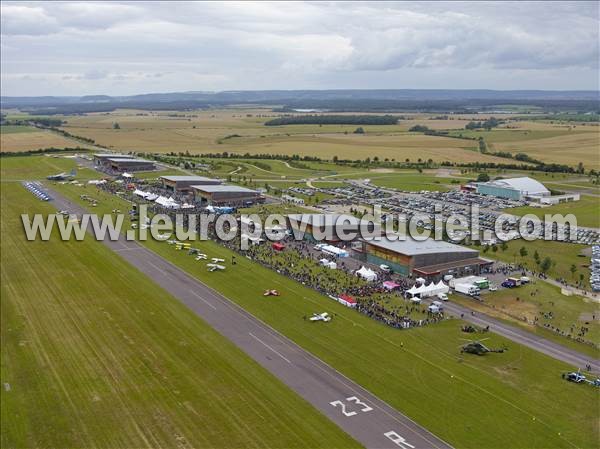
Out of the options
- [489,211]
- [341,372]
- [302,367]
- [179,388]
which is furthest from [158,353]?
[489,211]

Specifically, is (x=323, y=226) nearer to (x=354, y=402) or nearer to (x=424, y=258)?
(x=424, y=258)

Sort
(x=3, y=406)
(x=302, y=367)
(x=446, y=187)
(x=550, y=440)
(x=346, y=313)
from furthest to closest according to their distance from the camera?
1. (x=446, y=187)
2. (x=346, y=313)
3. (x=302, y=367)
4. (x=3, y=406)
5. (x=550, y=440)

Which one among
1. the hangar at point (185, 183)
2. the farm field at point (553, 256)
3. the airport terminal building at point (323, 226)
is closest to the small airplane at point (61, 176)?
the hangar at point (185, 183)

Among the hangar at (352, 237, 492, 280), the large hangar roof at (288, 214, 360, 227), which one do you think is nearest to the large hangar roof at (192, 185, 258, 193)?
the large hangar roof at (288, 214, 360, 227)

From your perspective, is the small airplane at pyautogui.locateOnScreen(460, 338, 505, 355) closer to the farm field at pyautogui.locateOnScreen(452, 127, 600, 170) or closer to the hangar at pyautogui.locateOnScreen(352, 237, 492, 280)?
the hangar at pyautogui.locateOnScreen(352, 237, 492, 280)

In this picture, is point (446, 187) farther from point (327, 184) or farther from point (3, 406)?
point (3, 406)

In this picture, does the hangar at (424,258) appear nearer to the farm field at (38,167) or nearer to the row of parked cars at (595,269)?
the row of parked cars at (595,269)

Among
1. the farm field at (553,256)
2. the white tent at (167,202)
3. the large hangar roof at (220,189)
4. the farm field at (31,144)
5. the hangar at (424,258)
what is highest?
the farm field at (31,144)
